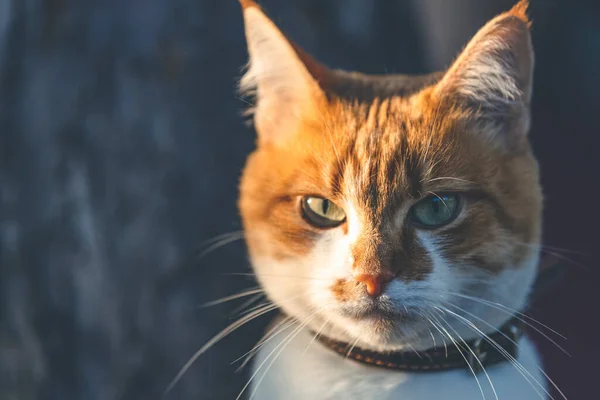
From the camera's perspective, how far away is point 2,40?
894 mm

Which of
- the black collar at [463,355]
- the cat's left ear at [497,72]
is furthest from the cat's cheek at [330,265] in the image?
the cat's left ear at [497,72]

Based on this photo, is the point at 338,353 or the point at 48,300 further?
the point at 48,300

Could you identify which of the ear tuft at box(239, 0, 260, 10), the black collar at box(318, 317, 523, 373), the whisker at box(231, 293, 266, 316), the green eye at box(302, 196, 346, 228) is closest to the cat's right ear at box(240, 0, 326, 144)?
the ear tuft at box(239, 0, 260, 10)

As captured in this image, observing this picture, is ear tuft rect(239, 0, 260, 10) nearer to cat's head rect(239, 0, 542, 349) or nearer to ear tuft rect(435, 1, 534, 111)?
cat's head rect(239, 0, 542, 349)

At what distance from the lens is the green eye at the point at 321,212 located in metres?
0.72

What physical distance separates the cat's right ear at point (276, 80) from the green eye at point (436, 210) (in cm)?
17

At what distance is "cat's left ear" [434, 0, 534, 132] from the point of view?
2.21 feet

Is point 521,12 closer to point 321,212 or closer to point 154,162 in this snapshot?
point 321,212

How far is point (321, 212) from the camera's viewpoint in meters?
0.73

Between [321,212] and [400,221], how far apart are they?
0.10 metres

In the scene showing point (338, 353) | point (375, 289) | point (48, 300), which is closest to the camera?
point (375, 289)

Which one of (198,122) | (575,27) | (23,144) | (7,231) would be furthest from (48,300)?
(575,27)

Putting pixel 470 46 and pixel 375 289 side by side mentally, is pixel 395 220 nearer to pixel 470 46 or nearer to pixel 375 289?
pixel 375 289

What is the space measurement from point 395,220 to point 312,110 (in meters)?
0.18
